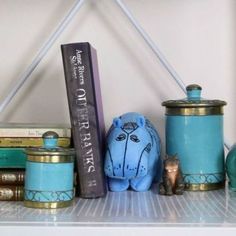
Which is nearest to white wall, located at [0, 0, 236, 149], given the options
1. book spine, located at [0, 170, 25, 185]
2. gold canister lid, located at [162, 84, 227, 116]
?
gold canister lid, located at [162, 84, 227, 116]

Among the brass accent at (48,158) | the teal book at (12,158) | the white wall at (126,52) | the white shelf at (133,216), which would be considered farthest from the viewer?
the white wall at (126,52)

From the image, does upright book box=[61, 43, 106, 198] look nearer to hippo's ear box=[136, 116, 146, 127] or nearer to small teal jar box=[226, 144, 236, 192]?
hippo's ear box=[136, 116, 146, 127]

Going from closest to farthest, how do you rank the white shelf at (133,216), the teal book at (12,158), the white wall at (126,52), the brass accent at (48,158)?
the white shelf at (133,216)
the brass accent at (48,158)
the teal book at (12,158)
the white wall at (126,52)

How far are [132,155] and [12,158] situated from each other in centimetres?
19

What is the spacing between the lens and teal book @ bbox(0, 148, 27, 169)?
0.72 m

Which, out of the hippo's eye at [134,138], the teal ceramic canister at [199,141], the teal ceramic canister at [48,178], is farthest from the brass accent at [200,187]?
the teal ceramic canister at [48,178]

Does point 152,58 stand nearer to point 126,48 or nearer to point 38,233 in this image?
point 126,48

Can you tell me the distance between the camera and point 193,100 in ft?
2.49

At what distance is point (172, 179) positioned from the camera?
72 cm

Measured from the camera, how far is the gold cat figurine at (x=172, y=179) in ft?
2.34

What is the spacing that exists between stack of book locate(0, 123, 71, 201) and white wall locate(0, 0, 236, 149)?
189mm

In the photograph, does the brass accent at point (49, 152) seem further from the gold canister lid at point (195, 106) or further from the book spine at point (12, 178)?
the gold canister lid at point (195, 106)

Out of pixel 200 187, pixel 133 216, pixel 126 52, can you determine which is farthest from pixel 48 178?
pixel 126 52

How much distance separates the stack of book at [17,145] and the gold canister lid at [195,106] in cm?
18
